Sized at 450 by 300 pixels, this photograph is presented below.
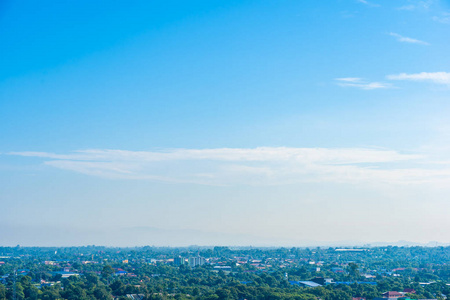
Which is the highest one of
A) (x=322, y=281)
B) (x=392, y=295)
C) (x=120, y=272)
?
(x=120, y=272)

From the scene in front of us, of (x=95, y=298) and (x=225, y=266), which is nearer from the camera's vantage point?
(x=95, y=298)

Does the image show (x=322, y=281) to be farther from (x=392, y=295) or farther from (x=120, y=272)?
(x=120, y=272)

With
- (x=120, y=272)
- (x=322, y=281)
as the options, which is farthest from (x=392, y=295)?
(x=120, y=272)

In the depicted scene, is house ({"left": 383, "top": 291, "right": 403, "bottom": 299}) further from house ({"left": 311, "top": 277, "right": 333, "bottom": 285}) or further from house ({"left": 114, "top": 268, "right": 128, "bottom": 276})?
house ({"left": 114, "top": 268, "right": 128, "bottom": 276})

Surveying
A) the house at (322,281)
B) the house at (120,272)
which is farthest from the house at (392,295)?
the house at (120,272)

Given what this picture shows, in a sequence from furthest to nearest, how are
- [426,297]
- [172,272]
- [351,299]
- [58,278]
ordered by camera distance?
[172,272]
[58,278]
[426,297]
[351,299]

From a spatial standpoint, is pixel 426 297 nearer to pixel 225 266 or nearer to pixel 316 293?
pixel 316 293

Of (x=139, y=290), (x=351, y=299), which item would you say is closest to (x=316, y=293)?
(x=351, y=299)

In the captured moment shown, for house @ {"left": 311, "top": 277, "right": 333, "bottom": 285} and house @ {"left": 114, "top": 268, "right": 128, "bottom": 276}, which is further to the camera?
house @ {"left": 114, "top": 268, "right": 128, "bottom": 276}

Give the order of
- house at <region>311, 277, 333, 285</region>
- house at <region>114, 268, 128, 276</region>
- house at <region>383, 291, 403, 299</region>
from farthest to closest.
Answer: house at <region>114, 268, 128, 276</region> < house at <region>311, 277, 333, 285</region> < house at <region>383, 291, 403, 299</region>

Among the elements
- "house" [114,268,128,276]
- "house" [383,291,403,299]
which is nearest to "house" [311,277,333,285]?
"house" [383,291,403,299]

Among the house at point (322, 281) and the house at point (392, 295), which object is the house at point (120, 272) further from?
the house at point (392, 295)
